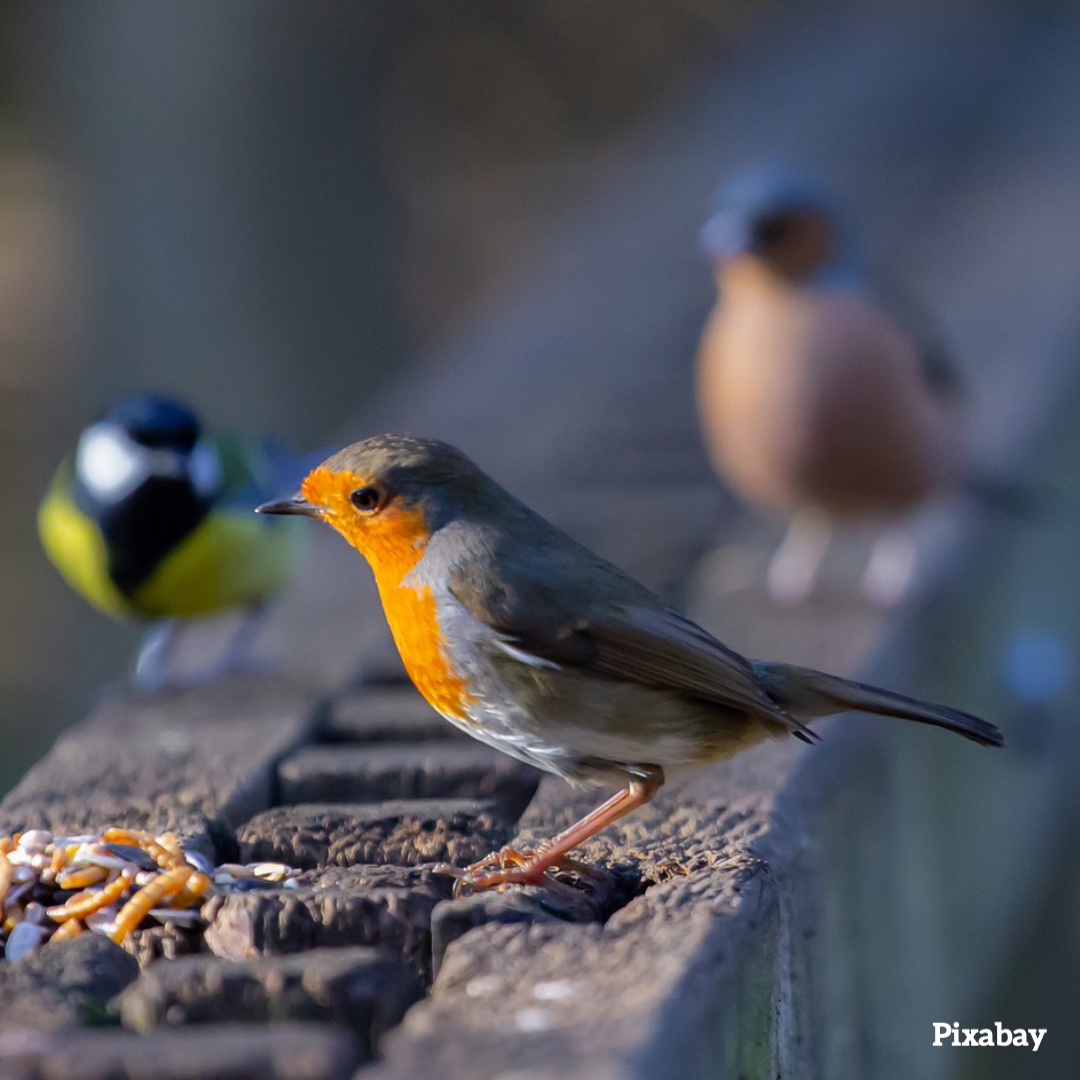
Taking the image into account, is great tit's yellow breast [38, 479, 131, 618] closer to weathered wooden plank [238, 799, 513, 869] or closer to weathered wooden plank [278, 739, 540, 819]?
weathered wooden plank [278, 739, 540, 819]

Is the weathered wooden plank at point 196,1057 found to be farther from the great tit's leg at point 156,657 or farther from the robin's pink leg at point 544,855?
the great tit's leg at point 156,657

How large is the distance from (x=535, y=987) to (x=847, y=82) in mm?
9978

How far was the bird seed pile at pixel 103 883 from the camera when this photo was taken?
2.31 metres

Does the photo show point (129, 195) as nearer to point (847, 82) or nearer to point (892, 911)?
point (847, 82)

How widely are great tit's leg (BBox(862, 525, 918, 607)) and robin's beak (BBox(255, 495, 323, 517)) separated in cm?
197

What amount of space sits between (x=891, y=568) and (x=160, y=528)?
1.77 metres

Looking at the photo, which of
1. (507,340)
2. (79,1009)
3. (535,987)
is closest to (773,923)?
(535,987)

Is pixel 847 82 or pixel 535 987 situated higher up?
pixel 847 82

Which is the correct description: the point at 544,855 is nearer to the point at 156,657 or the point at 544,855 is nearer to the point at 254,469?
the point at 156,657

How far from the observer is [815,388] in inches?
184

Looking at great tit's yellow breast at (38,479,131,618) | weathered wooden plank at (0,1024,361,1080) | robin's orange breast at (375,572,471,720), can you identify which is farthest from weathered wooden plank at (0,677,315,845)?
weathered wooden plank at (0,1024,361,1080)

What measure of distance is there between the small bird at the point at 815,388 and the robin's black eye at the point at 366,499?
2.09 meters

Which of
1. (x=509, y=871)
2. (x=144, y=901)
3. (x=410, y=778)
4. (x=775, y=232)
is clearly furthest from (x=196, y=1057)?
(x=775, y=232)

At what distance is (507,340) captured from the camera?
7.25 metres
